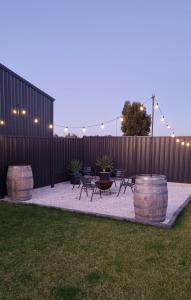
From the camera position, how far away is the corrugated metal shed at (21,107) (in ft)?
35.6

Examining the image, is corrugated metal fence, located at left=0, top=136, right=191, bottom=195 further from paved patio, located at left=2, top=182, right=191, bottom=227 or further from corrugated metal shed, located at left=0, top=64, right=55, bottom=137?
corrugated metal shed, located at left=0, top=64, right=55, bottom=137

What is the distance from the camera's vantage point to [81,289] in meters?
3.15

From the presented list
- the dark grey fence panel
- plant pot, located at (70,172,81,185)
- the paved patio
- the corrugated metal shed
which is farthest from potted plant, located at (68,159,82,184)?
the corrugated metal shed

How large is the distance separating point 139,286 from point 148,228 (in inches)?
87.9

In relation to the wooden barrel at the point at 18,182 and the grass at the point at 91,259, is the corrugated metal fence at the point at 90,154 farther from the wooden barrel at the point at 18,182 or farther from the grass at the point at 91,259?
the grass at the point at 91,259

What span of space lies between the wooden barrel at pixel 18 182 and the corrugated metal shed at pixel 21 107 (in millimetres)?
3438

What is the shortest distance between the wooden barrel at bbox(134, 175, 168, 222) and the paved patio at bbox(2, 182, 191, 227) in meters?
0.23

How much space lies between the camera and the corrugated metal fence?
29.1 feet

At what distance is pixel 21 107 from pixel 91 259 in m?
9.35

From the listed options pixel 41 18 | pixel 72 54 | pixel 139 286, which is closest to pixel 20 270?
pixel 139 286

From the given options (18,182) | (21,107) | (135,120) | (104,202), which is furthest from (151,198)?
(135,120)

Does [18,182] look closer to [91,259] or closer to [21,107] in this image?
[91,259]

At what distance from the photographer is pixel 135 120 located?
98.8 feet

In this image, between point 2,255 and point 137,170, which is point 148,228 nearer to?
point 2,255
